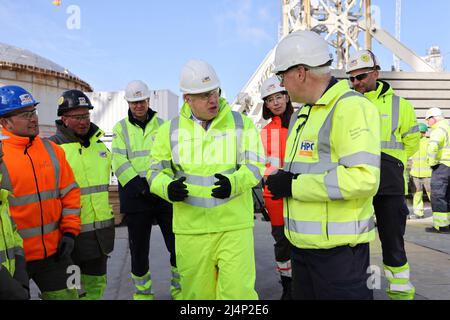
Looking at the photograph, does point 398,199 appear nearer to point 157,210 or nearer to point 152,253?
point 157,210

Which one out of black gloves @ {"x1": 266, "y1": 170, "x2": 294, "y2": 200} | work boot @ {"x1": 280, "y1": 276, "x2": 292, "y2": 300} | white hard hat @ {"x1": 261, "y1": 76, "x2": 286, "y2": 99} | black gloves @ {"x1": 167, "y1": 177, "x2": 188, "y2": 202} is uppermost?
white hard hat @ {"x1": 261, "y1": 76, "x2": 286, "y2": 99}

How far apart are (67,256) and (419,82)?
1425 cm

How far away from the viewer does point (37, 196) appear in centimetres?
259

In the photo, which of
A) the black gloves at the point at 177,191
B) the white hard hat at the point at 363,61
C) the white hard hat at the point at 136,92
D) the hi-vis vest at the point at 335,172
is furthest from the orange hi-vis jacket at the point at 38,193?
the white hard hat at the point at 363,61

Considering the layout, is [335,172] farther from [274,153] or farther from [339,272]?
[274,153]

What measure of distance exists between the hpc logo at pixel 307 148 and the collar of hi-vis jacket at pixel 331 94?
0.69 ft

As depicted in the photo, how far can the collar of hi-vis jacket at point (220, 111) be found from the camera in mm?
2654

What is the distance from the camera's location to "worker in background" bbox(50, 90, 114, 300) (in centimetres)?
334

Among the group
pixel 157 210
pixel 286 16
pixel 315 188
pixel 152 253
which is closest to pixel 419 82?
pixel 286 16

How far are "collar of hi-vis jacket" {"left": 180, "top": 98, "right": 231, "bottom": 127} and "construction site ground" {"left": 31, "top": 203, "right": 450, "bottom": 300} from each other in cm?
169

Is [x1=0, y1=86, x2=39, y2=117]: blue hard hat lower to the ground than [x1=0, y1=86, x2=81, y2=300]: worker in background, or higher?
higher

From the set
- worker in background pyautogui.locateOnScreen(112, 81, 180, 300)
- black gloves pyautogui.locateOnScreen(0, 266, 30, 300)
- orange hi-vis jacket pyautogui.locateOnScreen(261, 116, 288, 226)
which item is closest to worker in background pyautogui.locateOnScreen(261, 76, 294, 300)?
orange hi-vis jacket pyautogui.locateOnScreen(261, 116, 288, 226)

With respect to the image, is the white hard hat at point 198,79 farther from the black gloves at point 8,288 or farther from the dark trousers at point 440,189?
the dark trousers at point 440,189

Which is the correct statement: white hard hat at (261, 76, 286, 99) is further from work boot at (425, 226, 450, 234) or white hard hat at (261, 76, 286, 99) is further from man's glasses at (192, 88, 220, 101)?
work boot at (425, 226, 450, 234)
